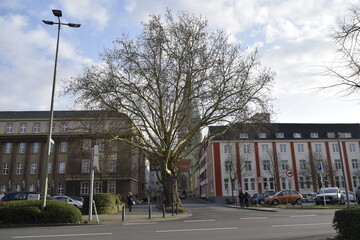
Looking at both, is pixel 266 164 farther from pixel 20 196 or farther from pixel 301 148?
pixel 20 196

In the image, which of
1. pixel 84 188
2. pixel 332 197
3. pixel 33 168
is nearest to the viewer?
pixel 332 197

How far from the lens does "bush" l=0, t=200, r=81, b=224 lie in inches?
592

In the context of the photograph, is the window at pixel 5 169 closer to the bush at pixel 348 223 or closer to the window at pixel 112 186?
→ the window at pixel 112 186

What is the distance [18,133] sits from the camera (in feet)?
190

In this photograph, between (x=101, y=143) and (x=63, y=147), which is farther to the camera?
(x=63, y=147)

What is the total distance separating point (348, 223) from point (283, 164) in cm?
5499

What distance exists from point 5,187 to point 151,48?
146 ft

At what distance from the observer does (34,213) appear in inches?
601

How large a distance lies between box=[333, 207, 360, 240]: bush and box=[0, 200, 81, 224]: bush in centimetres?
1207

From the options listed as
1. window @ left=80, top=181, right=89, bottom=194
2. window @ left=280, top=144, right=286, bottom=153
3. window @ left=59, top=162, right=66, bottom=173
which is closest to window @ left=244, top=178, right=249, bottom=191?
window @ left=280, top=144, right=286, bottom=153

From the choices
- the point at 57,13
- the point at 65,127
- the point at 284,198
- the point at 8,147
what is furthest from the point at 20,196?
the point at 8,147

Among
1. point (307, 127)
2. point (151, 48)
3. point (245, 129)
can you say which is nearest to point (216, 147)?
point (307, 127)

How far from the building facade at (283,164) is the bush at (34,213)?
138ft

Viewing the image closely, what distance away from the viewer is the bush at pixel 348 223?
801 cm
